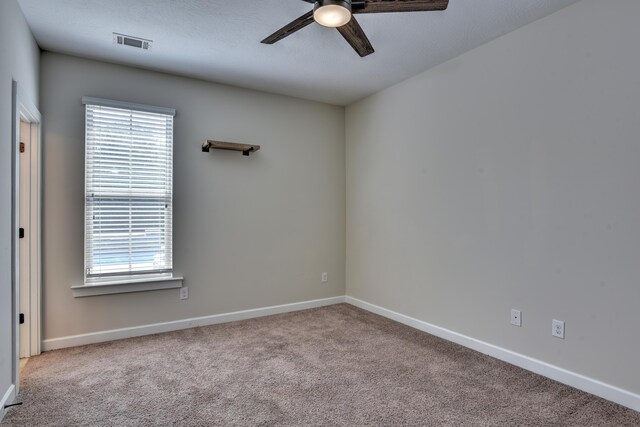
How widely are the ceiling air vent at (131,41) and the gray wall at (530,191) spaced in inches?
94.8

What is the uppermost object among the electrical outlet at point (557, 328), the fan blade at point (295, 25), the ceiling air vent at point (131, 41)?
the ceiling air vent at point (131, 41)

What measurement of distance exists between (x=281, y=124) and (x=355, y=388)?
296 cm

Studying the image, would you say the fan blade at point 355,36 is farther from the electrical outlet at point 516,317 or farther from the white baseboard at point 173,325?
the white baseboard at point 173,325

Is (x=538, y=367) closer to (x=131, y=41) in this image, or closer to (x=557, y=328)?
(x=557, y=328)

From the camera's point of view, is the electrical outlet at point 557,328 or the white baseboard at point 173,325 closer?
the electrical outlet at point 557,328

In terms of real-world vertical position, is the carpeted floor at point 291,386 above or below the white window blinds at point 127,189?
below

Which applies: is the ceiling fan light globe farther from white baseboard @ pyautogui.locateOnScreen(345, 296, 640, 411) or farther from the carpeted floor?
white baseboard @ pyautogui.locateOnScreen(345, 296, 640, 411)

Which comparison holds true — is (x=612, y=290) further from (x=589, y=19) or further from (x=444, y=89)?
(x=444, y=89)

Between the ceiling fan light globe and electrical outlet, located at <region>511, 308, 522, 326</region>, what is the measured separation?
2.39 metres

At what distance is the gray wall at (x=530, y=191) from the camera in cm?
227

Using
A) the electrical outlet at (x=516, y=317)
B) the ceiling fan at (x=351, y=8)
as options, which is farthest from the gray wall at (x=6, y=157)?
the electrical outlet at (x=516, y=317)

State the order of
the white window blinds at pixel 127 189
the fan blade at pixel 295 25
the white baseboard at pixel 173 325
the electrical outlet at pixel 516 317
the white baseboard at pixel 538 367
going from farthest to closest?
the white window blinds at pixel 127 189
the white baseboard at pixel 173 325
the electrical outlet at pixel 516 317
the white baseboard at pixel 538 367
the fan blade at pixel 295 25

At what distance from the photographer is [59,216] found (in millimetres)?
3182

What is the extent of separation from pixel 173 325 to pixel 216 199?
1327 millimetres
